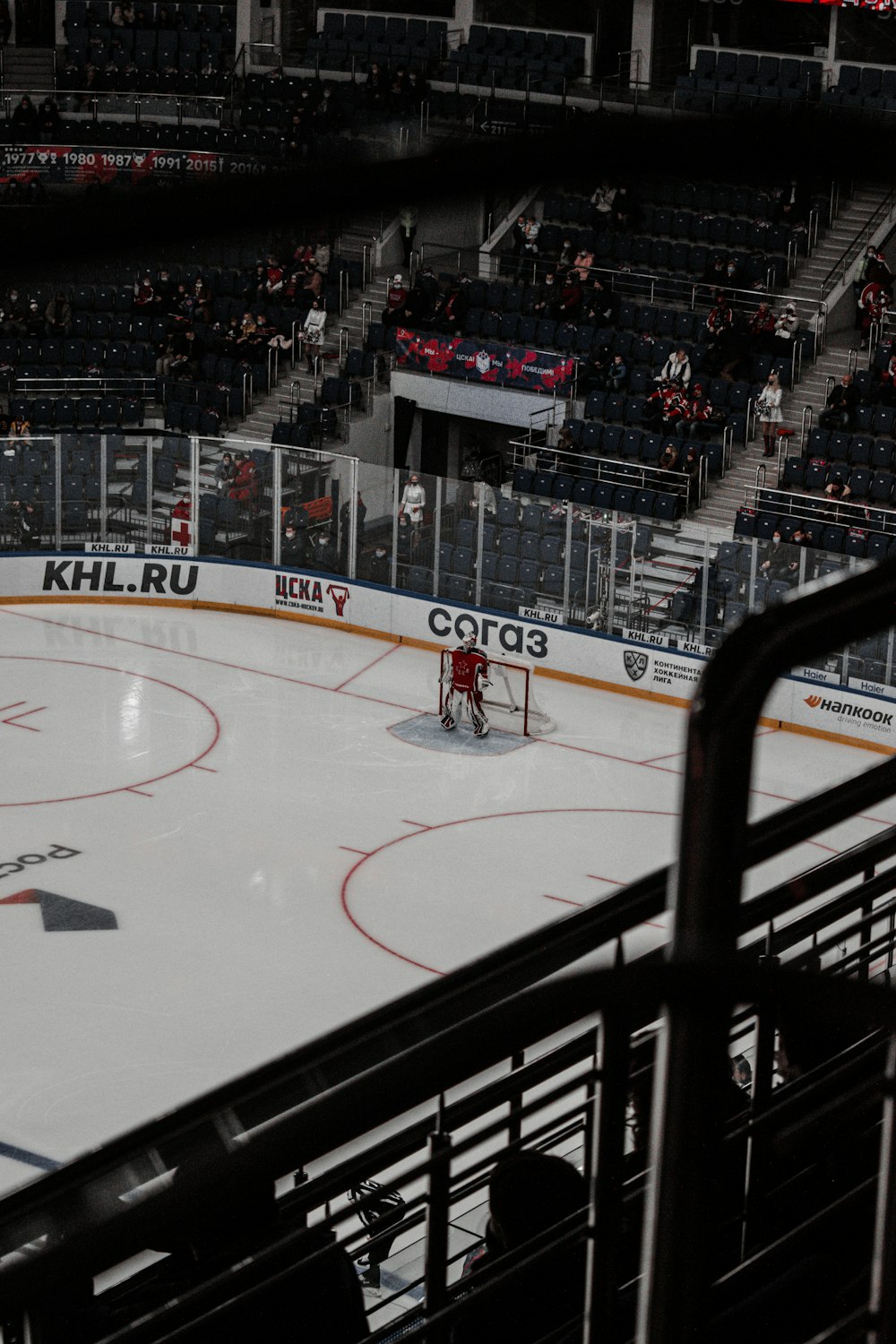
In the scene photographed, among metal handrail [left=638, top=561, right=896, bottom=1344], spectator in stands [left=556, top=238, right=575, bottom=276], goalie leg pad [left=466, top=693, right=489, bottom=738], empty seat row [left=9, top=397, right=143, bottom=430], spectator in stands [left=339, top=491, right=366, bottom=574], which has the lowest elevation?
goalie leg pad [left=466, top=693, right=489, bottom=738]

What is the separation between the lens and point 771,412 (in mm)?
29078

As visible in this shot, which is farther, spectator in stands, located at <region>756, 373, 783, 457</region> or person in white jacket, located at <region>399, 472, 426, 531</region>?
spectator in stands, located at <region>756, 373, 783, 457</region>

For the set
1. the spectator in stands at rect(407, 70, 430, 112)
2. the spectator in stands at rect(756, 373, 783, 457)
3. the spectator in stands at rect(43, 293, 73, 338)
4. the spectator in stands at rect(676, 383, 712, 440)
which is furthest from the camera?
the spectator in stands at rect(407, 70, 430, 112)

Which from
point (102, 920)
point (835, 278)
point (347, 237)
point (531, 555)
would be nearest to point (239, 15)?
point (347, 237)

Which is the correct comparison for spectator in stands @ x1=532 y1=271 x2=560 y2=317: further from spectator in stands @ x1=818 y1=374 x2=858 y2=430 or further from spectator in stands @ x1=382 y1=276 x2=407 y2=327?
spectator in stands @ x1=818 y1=374 x2=858 y2=430

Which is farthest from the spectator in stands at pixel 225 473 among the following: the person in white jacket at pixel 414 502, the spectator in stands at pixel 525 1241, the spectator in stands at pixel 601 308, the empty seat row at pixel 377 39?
the spectator in stands at pixel 525 1241

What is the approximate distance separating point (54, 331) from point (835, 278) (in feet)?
47.0

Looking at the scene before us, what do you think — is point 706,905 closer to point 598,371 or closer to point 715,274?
point 598,371

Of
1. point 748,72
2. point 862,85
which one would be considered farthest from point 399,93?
point 862,85

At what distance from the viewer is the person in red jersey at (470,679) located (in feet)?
73.7

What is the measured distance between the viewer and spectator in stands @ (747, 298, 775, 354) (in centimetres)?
3083

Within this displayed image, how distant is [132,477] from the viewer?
1075 inches

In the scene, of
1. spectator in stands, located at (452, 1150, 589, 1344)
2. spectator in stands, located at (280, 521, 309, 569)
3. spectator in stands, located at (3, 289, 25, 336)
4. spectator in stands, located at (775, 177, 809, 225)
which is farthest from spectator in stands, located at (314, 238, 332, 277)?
spectator in stands, located at (452, 1150, 589, 1344)

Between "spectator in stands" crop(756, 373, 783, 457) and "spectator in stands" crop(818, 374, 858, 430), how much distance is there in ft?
2.67
